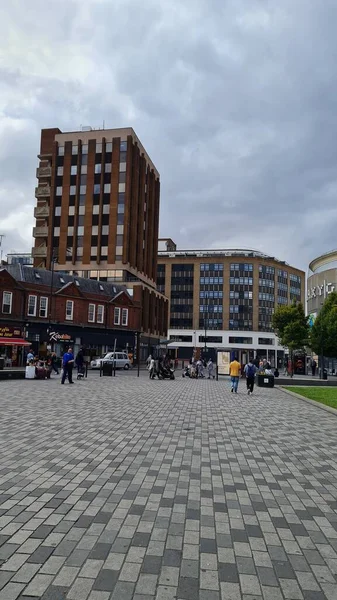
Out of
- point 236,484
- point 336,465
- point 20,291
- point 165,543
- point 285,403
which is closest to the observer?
point 165,543

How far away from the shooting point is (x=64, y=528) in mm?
4398

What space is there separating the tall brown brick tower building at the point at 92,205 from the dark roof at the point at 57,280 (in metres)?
7.25

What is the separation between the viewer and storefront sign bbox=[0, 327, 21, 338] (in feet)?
135

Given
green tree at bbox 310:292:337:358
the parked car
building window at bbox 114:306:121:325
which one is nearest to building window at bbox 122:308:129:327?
building window at bbox 114:306:121:325

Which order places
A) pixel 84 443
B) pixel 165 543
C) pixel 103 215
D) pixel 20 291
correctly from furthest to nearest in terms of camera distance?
pixel 103 215, pixel 20 291, pixel 84 443, pixel 165 543

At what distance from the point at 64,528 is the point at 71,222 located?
219ft

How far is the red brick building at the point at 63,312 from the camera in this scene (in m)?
42.9

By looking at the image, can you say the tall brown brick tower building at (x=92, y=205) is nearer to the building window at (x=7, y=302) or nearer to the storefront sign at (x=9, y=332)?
the building window at (x=7, y=302)

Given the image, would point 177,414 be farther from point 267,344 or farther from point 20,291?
point 267,344

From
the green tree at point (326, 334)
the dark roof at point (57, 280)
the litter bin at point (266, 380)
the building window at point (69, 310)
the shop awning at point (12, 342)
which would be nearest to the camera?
the litter bin at point (266, 380)

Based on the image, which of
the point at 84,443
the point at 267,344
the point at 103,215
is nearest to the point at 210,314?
the point at 267,344

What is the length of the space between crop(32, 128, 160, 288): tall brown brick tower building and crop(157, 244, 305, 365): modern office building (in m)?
33.1

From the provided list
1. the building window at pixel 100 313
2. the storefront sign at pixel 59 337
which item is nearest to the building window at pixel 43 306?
the storefront sign at pixel 59 337

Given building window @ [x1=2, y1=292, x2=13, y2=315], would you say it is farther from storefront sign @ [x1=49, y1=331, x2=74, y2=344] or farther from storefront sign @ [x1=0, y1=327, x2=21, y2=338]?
storefront sign @ [x1=49, y1=331, x2=74, y2=344]
